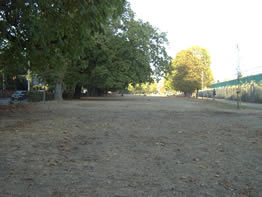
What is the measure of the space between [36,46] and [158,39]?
2538cm

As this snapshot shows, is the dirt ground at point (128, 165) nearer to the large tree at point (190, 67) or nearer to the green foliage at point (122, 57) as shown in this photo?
the green foliage at point (122, 57)

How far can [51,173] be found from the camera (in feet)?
12.1

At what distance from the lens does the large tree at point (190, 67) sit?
206ft

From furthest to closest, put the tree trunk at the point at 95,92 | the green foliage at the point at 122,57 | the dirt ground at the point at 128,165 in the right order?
the tree trunk at the point at 95,92 → the green foliage at the point at 122,57 → the dirt ground at the point at 128,165

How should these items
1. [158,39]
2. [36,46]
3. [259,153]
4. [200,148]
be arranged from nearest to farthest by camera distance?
[259,153]
[200,148]
[36,46]
[158,39]

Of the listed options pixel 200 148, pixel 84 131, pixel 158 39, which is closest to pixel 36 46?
pixel 84 131

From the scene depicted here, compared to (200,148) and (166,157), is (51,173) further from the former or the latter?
(200,148)

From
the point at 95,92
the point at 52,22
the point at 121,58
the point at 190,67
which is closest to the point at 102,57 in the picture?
the point at 121,58

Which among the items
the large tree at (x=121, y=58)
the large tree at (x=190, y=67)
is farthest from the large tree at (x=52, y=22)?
the large tree at (x=190, y=67)

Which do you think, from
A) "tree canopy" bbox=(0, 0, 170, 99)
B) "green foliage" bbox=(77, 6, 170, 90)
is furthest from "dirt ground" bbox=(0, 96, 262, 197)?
"green foliage" bbox=(77, 6, 170, 90)

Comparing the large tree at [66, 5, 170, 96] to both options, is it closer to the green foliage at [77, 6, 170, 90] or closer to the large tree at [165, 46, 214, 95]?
the green foliage at [77, 6, 170, 90]

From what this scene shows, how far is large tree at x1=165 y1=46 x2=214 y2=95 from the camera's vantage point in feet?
206

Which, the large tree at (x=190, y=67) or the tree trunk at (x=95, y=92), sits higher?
the large tree at (x=190, y=67)

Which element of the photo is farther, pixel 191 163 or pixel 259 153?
pixel 259 153
